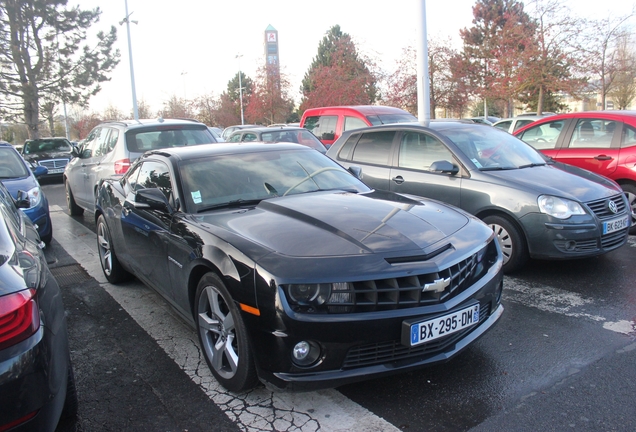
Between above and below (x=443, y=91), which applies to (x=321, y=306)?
below

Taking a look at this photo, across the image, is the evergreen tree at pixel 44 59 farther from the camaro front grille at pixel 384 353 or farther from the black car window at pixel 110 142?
the camaro front grille at pixel 384 353

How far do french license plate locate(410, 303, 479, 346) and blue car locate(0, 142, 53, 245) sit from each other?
611 centimetres

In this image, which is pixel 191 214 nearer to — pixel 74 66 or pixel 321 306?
pixel 321 306

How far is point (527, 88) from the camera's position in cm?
2578

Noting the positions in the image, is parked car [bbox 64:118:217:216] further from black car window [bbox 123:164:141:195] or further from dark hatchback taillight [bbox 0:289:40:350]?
dark hatchback taillight [bbox 0:289:40:350]

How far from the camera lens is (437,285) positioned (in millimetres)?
2891

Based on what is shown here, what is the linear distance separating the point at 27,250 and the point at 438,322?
7.68 feet

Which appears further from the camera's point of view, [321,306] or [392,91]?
[392,91]

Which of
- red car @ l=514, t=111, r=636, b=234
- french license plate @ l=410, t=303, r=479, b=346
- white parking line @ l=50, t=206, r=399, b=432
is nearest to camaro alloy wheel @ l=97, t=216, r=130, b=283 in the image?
white parking line @ l=50, t=206, r=399, b=432

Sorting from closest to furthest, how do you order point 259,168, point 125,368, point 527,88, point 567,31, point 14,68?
1. point 125,368
2. point 259,168
3. point 567,31
4. point 527,88
5. point 14,68

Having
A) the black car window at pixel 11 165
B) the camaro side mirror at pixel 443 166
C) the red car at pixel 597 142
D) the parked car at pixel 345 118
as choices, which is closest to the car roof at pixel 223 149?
the camaro side mirror at pixel 443 166

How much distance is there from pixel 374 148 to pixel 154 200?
12.5ft

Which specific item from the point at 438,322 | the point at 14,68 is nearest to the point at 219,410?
the point at 438,322

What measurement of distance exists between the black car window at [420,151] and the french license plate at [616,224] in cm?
178
